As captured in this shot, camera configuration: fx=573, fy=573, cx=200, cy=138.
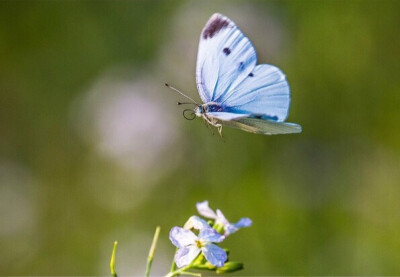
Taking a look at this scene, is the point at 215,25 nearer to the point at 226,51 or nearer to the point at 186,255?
the point at 226,51

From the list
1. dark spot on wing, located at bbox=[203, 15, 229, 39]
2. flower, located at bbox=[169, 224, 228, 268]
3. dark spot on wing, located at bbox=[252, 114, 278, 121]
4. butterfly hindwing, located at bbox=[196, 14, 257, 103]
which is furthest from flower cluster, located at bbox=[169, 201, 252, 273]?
dark spot on wing, located at bbox=[203, 15, 229, 39]

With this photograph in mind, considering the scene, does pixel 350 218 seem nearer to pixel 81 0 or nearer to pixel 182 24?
pixel 182 24

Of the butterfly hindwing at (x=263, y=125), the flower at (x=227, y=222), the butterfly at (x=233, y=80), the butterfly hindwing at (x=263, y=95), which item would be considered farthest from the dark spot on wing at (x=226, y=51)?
the flower at (x=227, y=222)

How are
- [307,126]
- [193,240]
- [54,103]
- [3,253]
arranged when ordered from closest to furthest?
[193,240] < [3,253] < [307,126] < [54,103]

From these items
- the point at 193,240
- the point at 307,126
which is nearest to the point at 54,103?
the point at 307,126

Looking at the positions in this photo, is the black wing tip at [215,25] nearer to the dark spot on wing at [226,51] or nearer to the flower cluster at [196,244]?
the dark spot on wing at [226,51]

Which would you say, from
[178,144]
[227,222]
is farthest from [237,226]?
[178,144]
